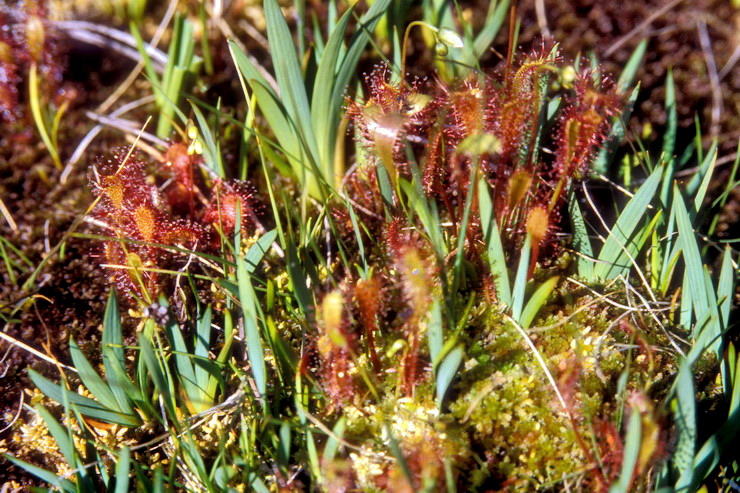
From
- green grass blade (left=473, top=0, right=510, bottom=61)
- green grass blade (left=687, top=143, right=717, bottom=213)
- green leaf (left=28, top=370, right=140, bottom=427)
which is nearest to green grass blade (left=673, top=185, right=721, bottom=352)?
green grass blade (left=687, top=143, right=717, bottom=213)

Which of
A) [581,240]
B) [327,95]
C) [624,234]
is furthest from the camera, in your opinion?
[327,95]

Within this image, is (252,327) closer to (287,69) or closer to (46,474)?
(46,474)

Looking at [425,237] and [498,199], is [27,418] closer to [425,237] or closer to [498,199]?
[425,237]

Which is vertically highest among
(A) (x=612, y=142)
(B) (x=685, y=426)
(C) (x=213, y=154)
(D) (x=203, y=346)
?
(C) (x=213, y=154)

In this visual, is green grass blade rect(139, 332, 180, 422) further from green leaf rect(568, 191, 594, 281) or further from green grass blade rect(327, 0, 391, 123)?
green leaf rect(568, 191, 594, 281)

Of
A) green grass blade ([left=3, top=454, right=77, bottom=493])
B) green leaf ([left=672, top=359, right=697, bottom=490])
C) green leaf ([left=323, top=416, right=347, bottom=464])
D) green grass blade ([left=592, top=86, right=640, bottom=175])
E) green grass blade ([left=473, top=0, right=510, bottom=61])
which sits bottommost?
green leaf ([left=672, top=359, right=697, bottom=490])

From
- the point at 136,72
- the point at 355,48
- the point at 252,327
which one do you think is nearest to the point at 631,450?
the point at 252,327

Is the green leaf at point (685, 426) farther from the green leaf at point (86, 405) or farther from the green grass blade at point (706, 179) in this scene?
the green leaf at point (86, 405)
